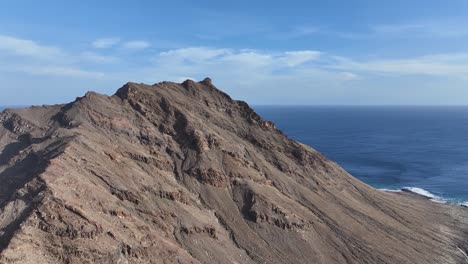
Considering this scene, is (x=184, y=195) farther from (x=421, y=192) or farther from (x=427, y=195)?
(x=421, y=192)

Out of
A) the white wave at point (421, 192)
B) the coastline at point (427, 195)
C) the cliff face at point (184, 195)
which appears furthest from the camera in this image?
the white wave at point (421, 192)

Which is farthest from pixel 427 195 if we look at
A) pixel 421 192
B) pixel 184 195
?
pixel 184 195

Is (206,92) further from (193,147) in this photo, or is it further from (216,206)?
(216,206)

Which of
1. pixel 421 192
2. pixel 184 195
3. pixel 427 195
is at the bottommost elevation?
pixel 427 195

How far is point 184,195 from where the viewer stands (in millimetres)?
88250

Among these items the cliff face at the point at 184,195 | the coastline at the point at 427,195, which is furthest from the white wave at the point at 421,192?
the cliff face at the point at 184,195

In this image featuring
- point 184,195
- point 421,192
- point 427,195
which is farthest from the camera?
point 421,192

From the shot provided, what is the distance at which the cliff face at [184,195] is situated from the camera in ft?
216

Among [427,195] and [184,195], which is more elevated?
[184,195]

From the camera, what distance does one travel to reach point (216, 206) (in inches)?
3612

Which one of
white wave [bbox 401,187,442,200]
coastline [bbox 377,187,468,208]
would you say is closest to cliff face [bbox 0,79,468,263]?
coastline [bbox 377,187,468,208]

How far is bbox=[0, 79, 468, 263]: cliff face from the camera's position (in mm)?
65812

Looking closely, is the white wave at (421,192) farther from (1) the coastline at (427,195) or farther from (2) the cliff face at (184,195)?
(2) the cliff face at (184,195)

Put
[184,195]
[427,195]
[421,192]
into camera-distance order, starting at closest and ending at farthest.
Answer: [184,195]
[427,195]
[421,192]
